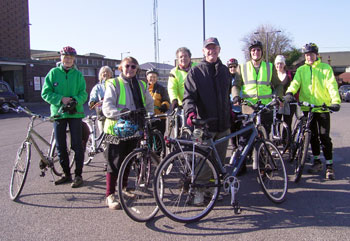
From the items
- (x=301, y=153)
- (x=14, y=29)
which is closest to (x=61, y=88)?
(x=301, y=153)

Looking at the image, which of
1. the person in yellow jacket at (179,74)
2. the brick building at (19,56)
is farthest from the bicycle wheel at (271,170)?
the brick building at (19,56)

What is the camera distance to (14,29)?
1200 inches

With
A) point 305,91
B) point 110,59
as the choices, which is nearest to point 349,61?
point 110,59

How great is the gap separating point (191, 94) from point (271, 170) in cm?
152

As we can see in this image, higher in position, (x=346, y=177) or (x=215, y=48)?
(x=215, y=48)

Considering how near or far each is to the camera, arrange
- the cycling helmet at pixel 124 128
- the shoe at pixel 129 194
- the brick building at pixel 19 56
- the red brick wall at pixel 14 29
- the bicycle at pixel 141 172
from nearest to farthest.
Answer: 1. the bicycle at pixel 141 172
2. the cycling helmet at pixel 124 128
3. the shoe at pixel 129 194
4. the brick building at pixel 19 56
5. the red brick wall at pixel 14 29

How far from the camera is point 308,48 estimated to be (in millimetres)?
5039

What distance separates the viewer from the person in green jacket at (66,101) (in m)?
4.60

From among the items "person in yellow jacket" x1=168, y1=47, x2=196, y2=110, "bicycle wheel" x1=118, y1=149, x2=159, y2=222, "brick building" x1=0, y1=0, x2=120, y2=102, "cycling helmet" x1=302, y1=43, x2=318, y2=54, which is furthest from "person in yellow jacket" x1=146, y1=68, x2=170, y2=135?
"brick building" x1=0, y1=0, x2=120, y2=102

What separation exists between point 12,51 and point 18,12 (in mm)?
4095

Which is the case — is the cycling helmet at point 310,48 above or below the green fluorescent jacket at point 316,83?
above

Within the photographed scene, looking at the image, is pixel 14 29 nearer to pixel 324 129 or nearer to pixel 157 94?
pixel 157 94

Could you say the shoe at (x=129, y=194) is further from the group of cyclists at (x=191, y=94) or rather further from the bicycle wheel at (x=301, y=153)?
the bicycle wheel at (x=301, y=153)

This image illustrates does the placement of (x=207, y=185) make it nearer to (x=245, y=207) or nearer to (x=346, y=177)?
(x=245, y=207)
